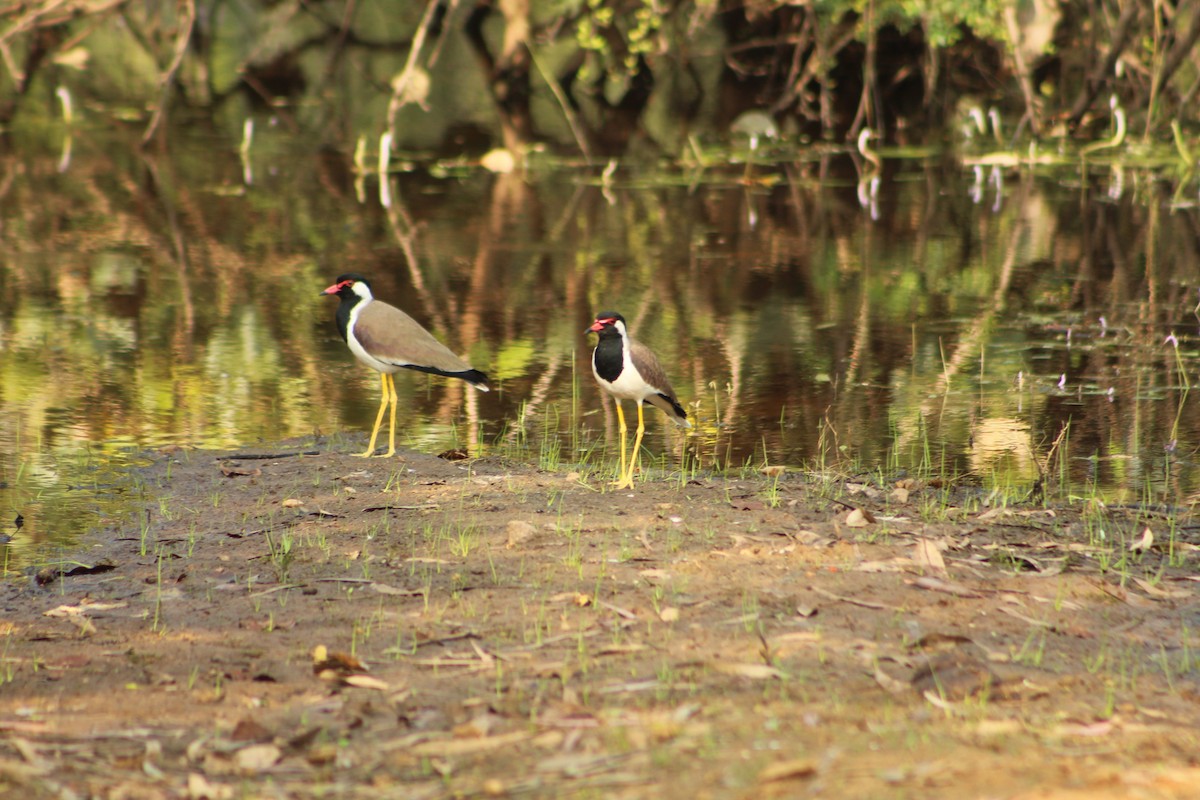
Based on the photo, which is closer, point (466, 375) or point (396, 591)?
point (396, 591)

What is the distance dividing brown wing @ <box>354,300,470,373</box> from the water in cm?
57

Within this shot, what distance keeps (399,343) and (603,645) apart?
10.5 feet

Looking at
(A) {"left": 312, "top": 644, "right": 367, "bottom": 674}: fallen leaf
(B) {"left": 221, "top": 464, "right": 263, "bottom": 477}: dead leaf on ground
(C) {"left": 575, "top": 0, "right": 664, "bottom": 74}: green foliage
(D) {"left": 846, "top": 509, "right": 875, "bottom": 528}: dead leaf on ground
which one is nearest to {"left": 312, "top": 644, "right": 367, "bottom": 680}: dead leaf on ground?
(A) {"left": 312, "top": 644, "right": 367, "bottom": 674}: fallen leaf

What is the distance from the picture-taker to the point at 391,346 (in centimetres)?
769

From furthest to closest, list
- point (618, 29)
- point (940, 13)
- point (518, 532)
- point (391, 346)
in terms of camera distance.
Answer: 1. point (618, 29)
2. point (940, 13)
3. point (391, 346)
4. point (518, 532)

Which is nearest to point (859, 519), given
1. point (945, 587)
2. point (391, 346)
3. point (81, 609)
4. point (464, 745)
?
point (945, 587)

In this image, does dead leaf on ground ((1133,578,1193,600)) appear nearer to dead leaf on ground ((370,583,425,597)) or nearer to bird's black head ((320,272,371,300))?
dead leaf on ground ((370,583,425,597))

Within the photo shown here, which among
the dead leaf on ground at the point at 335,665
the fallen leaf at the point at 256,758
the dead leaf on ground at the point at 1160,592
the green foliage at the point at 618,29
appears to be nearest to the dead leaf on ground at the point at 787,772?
the fallen leaf at the point at 256,758

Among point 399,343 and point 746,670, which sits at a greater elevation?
point 399,343

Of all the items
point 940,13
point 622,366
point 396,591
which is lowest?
point 396,591

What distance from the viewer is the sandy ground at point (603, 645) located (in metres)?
3.87

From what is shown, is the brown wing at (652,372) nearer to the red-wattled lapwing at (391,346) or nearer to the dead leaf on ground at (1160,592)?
the red-wattled lapwing at (391,346)

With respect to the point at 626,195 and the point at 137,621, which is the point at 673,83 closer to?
the point at 626,195

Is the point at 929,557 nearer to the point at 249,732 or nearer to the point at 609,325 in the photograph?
the point at 609,325
